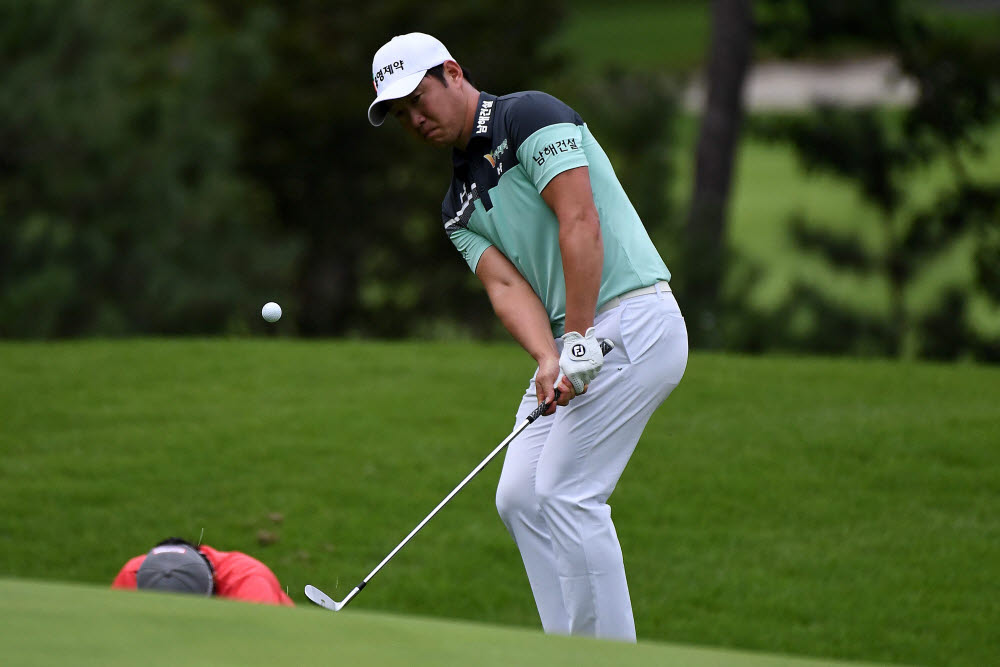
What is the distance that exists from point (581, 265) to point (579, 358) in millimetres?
266

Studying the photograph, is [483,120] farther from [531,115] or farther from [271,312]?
[271,312]

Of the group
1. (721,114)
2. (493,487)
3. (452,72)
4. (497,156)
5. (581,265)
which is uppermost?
(721,114)

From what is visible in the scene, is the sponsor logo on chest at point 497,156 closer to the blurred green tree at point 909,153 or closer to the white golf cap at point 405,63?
the white golf cap at point 405,63

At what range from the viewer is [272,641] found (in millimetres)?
2439

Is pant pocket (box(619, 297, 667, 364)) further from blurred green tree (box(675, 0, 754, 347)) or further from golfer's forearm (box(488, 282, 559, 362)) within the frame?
blurred green tree (box(675, 0, 754, 347))

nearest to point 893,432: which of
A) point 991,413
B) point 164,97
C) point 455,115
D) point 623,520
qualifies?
point 991,413

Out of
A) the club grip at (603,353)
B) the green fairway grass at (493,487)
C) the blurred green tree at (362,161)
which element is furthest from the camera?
the blurred green tree at (362,161)

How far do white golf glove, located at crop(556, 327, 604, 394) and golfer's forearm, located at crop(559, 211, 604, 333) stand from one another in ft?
0.12

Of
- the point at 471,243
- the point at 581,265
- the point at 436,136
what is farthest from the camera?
the point at 471,243

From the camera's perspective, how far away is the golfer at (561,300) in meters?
4.01

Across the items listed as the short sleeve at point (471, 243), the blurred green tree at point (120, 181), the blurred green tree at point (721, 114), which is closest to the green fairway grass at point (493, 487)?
the short sleeve at point (471, 243)

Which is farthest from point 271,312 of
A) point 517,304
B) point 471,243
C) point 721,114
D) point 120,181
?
point 120,181

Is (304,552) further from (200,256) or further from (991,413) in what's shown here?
(200,256)

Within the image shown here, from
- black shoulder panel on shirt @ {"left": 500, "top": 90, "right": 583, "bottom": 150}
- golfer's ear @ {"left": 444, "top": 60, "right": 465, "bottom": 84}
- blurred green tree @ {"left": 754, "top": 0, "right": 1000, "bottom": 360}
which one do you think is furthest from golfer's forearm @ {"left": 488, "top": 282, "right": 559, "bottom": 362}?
blurred green tree @ {"left": 754, "top": 0, "right": 1000, "bottom": 360}
